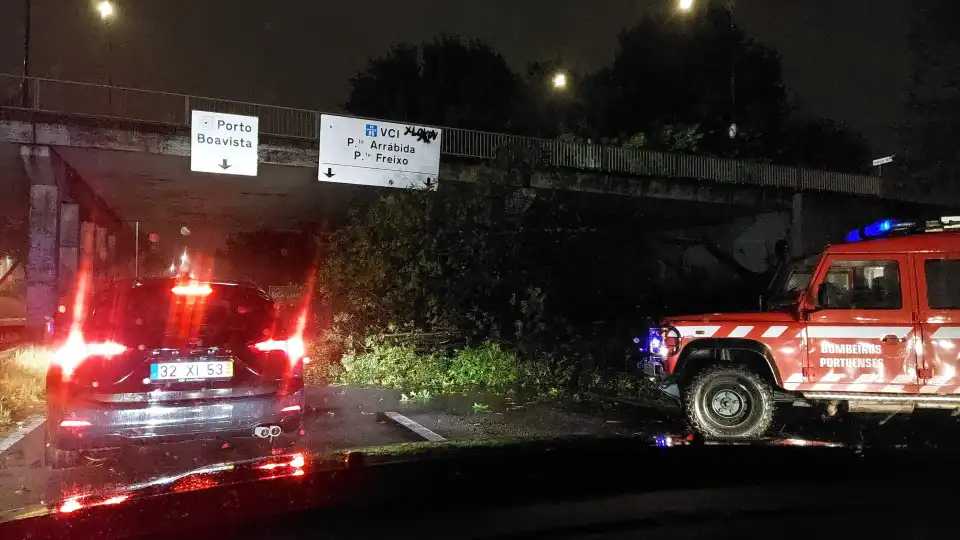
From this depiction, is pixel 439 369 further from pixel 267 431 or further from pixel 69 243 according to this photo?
pixel 69 243

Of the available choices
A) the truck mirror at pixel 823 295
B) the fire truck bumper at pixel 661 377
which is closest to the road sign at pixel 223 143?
the fire truck bumper at pixel 661 377

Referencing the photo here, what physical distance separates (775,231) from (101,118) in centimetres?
2369

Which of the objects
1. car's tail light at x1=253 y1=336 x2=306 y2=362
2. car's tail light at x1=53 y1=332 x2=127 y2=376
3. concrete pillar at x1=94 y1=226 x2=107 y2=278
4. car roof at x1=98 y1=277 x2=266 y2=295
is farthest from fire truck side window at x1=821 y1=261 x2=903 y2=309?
concrete pillar at x1=94 y1=226 x2=107 y2=278

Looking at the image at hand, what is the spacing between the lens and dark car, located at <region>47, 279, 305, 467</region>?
207 inches

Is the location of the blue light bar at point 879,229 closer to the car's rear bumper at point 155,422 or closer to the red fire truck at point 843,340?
the red fire truck at point 843,340

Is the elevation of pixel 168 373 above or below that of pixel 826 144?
below

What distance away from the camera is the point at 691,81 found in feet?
143

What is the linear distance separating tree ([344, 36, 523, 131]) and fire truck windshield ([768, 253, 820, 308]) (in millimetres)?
39663

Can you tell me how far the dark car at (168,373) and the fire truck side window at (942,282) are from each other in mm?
5984

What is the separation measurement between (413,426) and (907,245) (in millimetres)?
5589

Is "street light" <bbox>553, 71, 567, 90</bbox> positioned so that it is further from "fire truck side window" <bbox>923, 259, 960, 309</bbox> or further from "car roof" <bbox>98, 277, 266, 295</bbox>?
"car roof" <bbox>98, 277, 266, 295</bbox>

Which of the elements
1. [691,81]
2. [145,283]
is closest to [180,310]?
[145,283]

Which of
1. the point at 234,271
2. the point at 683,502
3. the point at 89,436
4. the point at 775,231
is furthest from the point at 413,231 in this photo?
the point at 234,271

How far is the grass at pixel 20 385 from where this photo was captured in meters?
8.49
